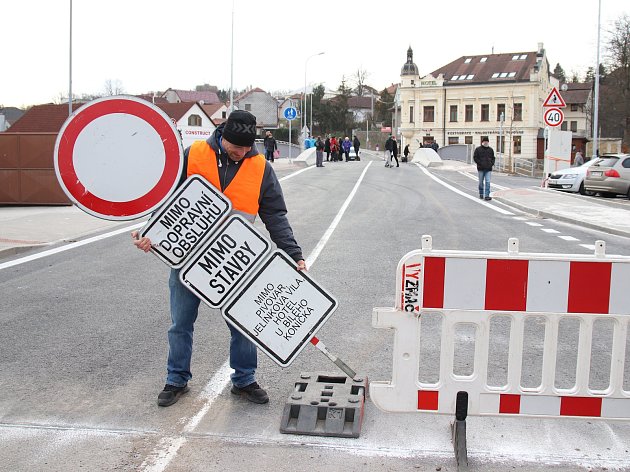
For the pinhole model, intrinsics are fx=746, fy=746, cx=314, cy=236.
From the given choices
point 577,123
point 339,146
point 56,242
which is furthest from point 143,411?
point 577,123

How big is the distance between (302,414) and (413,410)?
67 centimetres

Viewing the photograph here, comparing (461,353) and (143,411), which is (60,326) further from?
(461,353)

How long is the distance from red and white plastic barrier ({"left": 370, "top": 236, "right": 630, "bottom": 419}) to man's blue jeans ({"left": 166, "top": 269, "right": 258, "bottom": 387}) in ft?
3.20

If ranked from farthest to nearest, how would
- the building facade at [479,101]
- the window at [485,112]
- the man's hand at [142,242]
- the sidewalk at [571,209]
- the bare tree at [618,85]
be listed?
1. the window at [485,112]
2. the building facade at [479,101]
3. the bare tree at [618,85]
4. the sidewalk at [571,209]
5. the man's hand at [142,242]

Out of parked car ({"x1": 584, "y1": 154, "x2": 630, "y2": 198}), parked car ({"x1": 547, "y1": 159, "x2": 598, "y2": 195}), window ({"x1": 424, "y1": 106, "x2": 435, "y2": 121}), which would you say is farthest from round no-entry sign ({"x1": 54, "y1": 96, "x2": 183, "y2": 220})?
window ({"x1": 424, "y1": 106, "x2": 435, "y2": 121})

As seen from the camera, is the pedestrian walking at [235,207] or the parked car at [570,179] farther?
the parked car at [570,179]

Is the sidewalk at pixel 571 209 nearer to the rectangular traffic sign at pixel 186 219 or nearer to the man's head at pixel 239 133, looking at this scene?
the man's head at pixel 239 133

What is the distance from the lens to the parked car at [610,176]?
24.9 metres

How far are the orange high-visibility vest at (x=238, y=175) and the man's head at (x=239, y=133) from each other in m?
0.12

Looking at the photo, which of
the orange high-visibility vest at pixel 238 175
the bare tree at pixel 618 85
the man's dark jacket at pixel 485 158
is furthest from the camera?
the bare tree at pixel 618 85

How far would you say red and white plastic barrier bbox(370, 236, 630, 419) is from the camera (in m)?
4.24

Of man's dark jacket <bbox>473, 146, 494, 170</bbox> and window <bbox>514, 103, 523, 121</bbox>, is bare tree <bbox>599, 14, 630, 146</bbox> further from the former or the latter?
man's dark jacket <bbox>473, 146, 494, 170</bbox>

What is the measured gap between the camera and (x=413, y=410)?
4406 mm

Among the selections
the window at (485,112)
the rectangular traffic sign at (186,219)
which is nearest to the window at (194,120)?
the window at (485,112)
